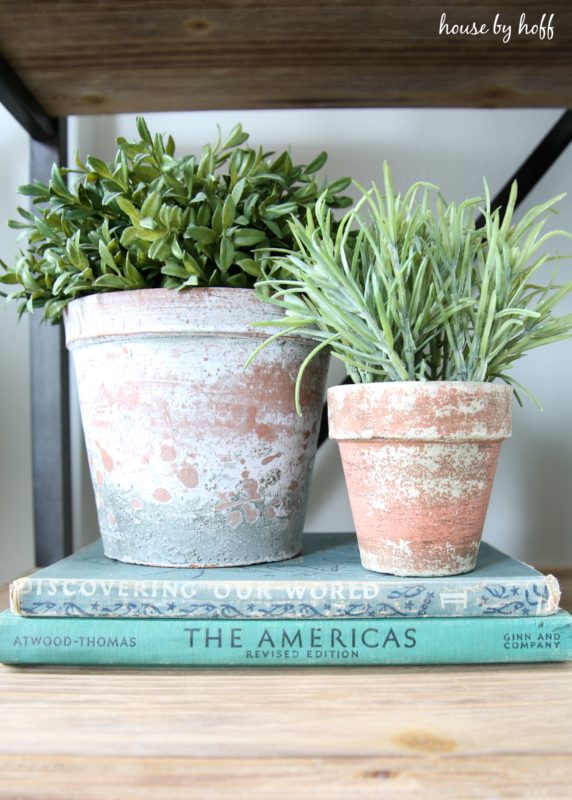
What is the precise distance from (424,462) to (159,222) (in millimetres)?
251

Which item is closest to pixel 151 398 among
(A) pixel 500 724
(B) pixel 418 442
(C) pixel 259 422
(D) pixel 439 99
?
(C) pixel 259 422

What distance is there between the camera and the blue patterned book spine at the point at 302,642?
1.40 feet

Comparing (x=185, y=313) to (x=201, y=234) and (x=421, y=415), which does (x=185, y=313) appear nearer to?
(x=201, y=234)

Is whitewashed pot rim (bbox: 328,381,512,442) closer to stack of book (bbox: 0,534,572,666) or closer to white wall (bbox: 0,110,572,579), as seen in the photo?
stack of book (bbox: 0,534,572,666)

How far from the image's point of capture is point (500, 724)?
351mm

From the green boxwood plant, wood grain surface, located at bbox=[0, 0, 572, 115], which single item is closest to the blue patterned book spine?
the green boxwood plant

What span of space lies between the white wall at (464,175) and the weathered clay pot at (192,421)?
0.98 ft

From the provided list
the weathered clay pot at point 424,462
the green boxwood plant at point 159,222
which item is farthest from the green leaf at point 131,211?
the weathered clay pot at point 424,462

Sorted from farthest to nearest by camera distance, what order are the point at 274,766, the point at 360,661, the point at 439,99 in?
the point at 439,99 < the point at 360,661 < the point at 274,766

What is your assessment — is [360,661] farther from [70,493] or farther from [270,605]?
[70,493]

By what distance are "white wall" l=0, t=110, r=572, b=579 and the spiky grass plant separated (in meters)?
0.33

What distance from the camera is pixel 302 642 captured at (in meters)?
0.43

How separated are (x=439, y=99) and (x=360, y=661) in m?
0.60

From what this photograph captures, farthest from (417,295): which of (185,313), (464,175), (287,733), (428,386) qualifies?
(464,175)
